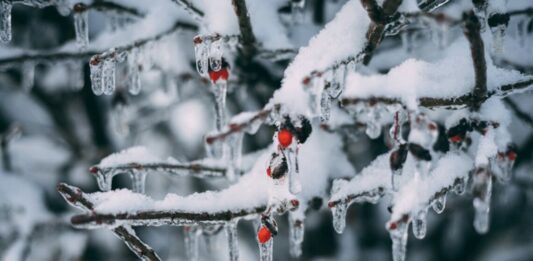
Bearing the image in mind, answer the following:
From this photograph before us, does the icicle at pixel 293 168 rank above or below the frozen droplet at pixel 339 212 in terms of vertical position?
above

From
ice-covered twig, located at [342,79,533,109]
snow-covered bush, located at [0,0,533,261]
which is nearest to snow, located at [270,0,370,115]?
snow-covered bush, located at [0,0,533,261]

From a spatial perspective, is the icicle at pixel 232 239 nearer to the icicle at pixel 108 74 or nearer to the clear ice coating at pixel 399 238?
the clear ice coating at pixel 399 238

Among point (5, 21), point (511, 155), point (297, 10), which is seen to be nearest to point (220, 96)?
point (297, 10)

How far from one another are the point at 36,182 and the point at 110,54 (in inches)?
98.2

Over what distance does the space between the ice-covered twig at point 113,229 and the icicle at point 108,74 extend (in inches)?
20.2

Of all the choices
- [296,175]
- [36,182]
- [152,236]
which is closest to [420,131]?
[296,175]

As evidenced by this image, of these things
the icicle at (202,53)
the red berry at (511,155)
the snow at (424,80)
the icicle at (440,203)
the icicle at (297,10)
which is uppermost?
the icicle at (297,10)

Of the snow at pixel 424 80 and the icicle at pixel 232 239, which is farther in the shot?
the icicle at pixel 232 239

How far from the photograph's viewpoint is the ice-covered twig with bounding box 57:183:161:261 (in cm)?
Result: 157

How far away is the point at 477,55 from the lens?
1535 mm

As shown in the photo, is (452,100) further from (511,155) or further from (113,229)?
(113,229)

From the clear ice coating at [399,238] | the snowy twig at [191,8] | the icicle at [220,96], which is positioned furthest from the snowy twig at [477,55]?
the snowy twig at [191,8]

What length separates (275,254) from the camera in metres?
4.45

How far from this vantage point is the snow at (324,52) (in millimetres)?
1446
